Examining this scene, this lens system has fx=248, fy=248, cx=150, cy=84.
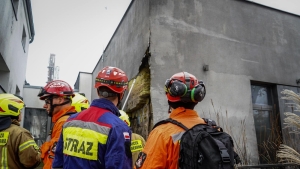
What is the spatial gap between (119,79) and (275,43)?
701 cm

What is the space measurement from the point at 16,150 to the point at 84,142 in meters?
1.73

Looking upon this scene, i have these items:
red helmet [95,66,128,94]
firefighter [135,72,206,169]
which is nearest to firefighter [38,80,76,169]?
red helmet [95,66,128,94]

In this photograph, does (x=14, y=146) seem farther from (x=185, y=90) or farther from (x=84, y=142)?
(x=185, y=90)

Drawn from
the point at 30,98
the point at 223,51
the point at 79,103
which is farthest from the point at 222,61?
the point at 30,98

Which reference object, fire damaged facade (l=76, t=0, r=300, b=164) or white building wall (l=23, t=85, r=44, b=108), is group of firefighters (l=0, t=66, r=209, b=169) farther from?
white building wall (l=23, t=85, r=44, b=108)

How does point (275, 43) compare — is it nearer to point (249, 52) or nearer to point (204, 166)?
point (249, 52)

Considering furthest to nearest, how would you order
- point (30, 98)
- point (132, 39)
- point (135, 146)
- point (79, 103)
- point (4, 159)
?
point (30, 98) < point (132, 39) < point (79, 103) < point (135, 146) < point (4, 159)

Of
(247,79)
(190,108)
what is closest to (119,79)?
(190,108)

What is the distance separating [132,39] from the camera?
7.45 meters

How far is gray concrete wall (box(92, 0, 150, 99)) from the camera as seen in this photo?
21.0 ft

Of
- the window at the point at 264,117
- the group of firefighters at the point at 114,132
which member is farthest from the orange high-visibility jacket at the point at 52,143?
the window at the point at 264,117

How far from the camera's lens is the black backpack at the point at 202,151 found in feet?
5.53

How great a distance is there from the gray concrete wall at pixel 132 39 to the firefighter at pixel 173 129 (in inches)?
159

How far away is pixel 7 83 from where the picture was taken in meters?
7.19
